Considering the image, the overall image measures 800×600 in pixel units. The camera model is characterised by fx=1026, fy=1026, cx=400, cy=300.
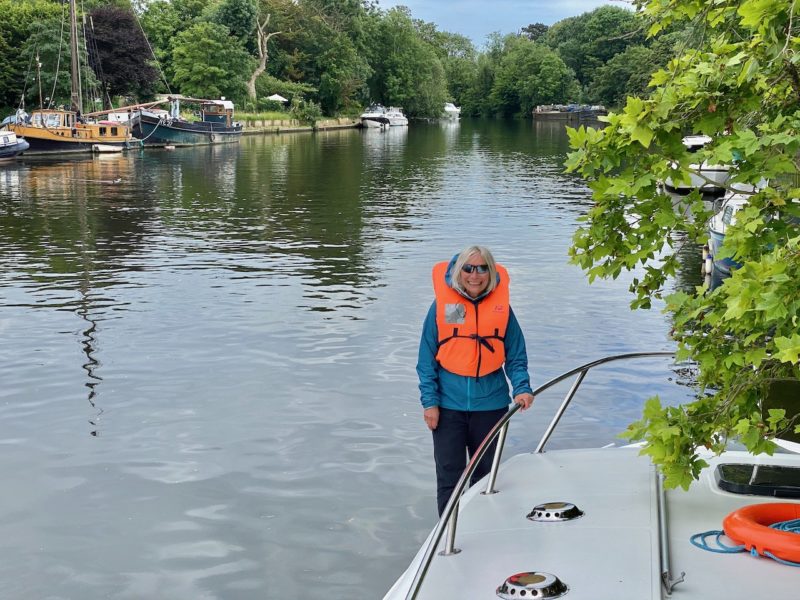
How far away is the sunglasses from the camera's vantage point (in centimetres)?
661

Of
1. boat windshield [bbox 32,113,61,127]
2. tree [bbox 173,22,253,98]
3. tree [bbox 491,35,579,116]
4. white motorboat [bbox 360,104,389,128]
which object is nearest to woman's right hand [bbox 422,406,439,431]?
boat windshield [bbox 32,113,61,127]

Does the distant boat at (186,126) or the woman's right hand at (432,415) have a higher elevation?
the distant boat at (186,126)

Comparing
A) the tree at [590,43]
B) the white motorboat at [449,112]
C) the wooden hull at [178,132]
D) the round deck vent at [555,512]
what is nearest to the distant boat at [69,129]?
the wooden hull at [178,132]

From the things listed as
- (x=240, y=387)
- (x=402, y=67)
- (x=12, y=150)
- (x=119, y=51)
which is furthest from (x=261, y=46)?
(x=240, y=387)

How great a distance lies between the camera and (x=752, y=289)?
3701 millimetres

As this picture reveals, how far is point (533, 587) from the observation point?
4.52 metres

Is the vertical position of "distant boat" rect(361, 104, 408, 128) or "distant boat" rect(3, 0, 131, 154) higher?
"distant boat" rect(361, 104, 408, 128)

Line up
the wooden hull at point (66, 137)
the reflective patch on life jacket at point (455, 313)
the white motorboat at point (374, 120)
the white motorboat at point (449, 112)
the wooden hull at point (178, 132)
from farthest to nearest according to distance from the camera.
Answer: the white motorboat at point (449, 112) < the white motorboat at point (374, 120) < the wooden hull at point (178, 132) < the wooden hull at point (66, 137) < the reflective patch on life jacket at point (455, 313)

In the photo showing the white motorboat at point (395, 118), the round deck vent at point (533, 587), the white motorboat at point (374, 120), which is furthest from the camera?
the white motorboat at point (395, 118)

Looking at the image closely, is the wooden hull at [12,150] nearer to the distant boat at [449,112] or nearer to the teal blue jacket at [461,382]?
the teal blue jacket at [461,382]

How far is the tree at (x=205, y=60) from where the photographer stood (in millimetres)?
82750

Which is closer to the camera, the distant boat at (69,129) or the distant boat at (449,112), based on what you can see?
the distant boat at (69,129)

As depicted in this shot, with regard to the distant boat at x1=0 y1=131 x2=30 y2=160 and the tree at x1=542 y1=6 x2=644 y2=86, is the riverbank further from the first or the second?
the tree at x1=542 y1=6 x2=644 y2=86

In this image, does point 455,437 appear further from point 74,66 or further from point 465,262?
point 74,66
